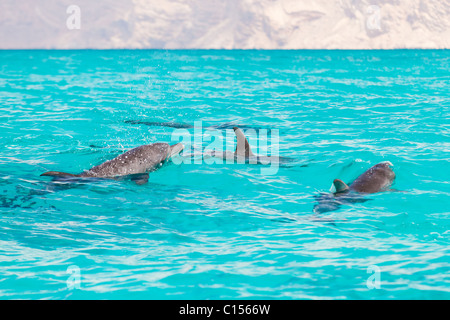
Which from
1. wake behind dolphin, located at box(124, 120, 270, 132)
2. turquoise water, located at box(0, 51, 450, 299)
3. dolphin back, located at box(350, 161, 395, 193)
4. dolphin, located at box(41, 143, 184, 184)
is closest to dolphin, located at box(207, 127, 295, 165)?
turquoise water, located at box(0, 51, 450, 299)

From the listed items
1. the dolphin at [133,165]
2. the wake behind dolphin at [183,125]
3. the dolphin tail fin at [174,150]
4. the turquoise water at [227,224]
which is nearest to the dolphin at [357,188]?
the turquoise water at [227,224]

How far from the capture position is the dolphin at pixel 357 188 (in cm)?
988

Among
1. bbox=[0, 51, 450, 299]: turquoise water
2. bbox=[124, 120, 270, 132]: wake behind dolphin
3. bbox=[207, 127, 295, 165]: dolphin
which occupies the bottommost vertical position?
bbox=[0, 51, 450, 299]: turquoise water

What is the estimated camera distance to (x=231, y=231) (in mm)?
8664

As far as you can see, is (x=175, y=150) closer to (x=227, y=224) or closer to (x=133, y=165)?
(x=133, y=165)

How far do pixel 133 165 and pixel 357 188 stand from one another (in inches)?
185

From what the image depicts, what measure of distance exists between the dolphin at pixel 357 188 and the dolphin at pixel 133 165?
370 cm

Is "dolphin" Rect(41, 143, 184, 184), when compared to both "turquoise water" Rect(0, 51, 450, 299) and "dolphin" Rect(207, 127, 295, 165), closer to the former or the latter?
"turquoise water" Rect(0, 51, 450, 299)

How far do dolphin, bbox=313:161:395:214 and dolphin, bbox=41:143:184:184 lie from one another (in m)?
3.70

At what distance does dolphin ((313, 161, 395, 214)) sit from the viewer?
9.88 meters

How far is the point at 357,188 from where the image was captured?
10680 mm

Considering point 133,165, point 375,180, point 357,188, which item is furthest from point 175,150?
point 375,180
